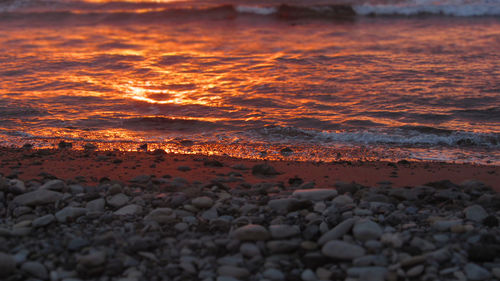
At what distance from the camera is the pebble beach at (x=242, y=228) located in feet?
10.7

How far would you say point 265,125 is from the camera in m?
8.07

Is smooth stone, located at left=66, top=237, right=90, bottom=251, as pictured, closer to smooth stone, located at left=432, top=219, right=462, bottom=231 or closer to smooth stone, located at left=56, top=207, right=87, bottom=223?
smooth stone, located at left=56, top=207, right=87, bottom=223

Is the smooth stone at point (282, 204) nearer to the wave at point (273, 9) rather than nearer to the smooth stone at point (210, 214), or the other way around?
the smooth stone at point (210, 214)

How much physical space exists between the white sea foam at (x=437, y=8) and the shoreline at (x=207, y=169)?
15.3m

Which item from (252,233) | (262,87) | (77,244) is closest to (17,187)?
(77,244)

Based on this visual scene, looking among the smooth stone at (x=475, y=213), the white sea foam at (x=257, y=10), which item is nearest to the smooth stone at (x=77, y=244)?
the smooth stone at (x=475, y=213)

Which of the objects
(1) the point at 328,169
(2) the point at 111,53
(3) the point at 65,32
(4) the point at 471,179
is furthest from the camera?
(3) the point at 65,32

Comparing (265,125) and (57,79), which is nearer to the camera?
(265,125)

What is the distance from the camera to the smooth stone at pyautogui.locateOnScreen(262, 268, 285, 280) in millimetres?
3219

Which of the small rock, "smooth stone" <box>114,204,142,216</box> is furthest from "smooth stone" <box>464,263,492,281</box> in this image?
the small rock

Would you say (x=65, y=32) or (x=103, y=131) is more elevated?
(x=65, y=32)

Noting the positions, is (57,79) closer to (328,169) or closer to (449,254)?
(328,169)

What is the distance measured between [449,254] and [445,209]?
910 mm

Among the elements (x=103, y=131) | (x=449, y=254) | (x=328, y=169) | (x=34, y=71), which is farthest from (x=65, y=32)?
(x=449, y=254)
